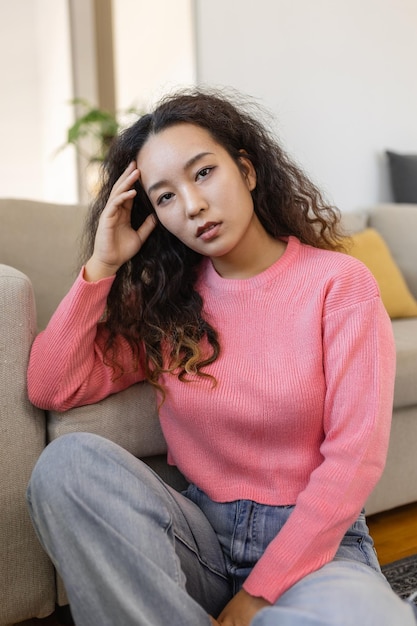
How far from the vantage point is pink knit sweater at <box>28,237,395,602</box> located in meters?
0.84

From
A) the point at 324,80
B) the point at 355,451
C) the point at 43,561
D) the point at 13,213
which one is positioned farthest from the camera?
the point at 324,80

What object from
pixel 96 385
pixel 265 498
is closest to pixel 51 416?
pixel 96 385

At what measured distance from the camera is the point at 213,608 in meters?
0.92

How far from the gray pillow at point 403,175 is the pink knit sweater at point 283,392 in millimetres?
1916

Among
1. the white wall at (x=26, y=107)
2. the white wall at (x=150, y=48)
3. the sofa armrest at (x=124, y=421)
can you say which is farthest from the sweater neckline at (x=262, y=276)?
the white wall at (x=26, y=107)

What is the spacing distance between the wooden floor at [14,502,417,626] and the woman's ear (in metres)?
0.83

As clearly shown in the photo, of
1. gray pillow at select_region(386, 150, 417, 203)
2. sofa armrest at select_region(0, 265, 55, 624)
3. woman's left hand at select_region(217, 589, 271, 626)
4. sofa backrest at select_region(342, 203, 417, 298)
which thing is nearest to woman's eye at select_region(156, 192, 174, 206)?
sofa armrest at select_region(0, 265, 55, 624)

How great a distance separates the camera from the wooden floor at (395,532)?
1424 millimetres

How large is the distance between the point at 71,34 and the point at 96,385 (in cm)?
263

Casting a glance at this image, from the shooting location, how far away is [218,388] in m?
0.97

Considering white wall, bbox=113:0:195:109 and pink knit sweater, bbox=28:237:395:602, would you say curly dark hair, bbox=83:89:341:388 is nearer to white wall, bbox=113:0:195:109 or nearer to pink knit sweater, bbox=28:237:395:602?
pink knit sweater, bbox=28:237:395:602

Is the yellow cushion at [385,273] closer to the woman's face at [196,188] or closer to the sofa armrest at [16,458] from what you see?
the woman's face at [196,188]

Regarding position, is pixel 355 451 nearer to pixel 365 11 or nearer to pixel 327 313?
pixel 327 313

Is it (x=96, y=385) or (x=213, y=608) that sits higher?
(x=96, y=385)
